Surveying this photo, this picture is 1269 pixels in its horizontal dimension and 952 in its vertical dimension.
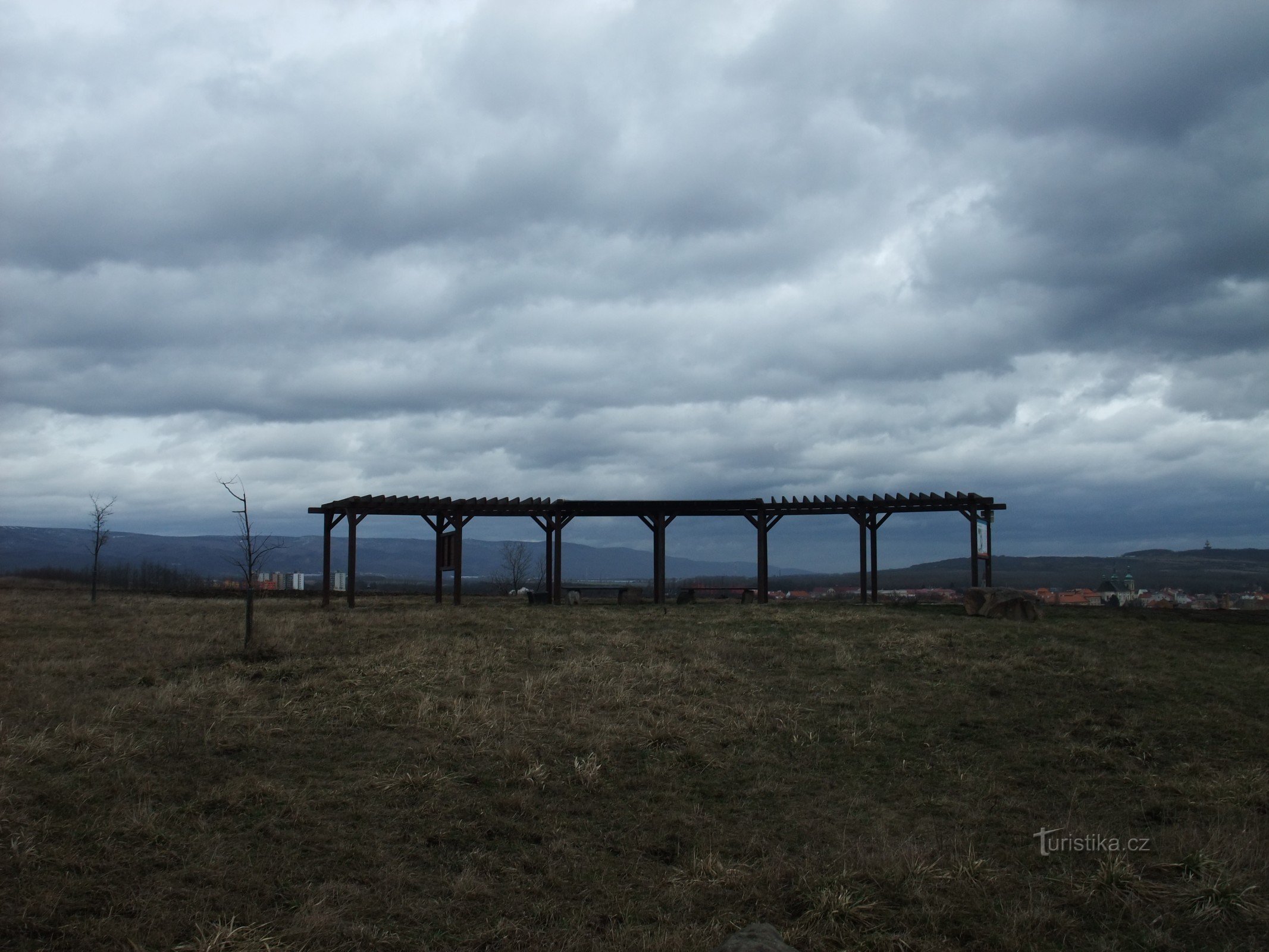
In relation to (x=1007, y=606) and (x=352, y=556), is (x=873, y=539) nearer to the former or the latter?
(x=1007, y=606)

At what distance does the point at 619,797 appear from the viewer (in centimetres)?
857

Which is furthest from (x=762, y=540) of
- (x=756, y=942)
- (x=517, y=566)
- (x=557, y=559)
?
(x=517, y=566)

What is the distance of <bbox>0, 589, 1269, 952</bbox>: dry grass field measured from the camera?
603 centimetres

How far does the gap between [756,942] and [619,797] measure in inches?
150

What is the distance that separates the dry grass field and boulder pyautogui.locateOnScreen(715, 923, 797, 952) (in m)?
0.77

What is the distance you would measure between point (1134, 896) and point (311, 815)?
22.3 feet

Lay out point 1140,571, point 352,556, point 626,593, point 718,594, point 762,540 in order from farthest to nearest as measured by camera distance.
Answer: point 1140,571 → point 718,594 → point 626,593 → point 762,540 → point 352,556

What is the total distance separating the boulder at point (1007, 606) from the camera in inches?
852

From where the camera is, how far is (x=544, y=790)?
28.3ft

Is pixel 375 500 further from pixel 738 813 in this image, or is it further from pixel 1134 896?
pixel 1134 896

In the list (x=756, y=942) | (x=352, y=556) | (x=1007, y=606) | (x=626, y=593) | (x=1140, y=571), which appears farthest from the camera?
(x=1140, y=571)

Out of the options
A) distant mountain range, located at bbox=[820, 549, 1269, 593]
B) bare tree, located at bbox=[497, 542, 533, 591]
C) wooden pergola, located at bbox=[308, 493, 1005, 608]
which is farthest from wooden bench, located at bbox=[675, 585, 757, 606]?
distant mountain range, located at bbox=[820, 549, 1269, 593]

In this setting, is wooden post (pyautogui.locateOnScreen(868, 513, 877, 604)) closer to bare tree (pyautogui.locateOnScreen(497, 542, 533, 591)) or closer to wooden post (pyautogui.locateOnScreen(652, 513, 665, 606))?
wooden post (pyautogui.locateOnScreen(652, 513, 665, 606))

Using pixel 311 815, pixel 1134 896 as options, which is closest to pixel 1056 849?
pixel 1134 896
